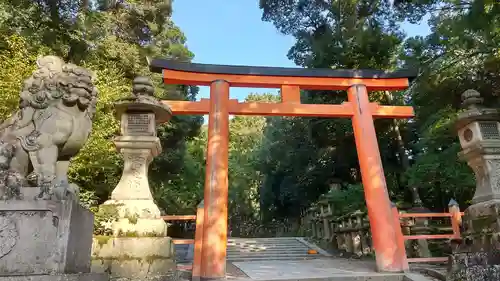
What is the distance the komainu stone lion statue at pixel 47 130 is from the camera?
276 cm

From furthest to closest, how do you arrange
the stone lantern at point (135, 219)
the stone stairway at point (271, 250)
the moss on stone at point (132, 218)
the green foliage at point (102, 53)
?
the stone stairway at point (271, 250) < the green foliage at point (102, 53) < the moss on stone at point (132, 218) < the stone lantern at point (135, 219)

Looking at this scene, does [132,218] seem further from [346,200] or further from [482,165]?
[346,200]

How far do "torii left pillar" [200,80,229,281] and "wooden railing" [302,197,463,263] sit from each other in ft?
10.4

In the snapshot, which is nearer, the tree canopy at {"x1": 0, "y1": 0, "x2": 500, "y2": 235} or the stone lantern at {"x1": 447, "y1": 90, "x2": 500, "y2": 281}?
the stone lantern at {"x1": 447, "y1": 90, "x2": 500, "y2": 281}

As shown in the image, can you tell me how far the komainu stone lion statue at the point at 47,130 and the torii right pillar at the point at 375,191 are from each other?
5083mm

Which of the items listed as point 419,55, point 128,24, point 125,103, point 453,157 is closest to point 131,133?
point 125,103

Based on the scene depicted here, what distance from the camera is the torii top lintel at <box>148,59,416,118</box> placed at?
686 centimetres

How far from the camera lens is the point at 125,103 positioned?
18.0 feet

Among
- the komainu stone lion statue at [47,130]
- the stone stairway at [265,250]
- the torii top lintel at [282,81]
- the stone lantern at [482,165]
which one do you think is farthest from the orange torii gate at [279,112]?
the stone stairway at [265,250]

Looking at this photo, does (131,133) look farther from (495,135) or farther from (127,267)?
(495,135)

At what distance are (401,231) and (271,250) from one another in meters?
5.23

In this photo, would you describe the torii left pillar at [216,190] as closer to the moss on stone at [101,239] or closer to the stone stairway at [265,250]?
the moss on stone at [101,239]

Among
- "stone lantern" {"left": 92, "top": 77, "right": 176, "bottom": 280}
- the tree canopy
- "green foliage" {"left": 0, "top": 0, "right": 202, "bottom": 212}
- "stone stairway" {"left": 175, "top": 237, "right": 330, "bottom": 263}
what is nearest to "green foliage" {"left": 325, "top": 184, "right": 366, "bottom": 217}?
the tree canopy

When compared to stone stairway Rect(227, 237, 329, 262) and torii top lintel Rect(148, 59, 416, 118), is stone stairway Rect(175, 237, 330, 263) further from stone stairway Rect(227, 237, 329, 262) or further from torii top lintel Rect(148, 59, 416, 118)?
torii top lintel Rect(148, 59, 416, 118)
